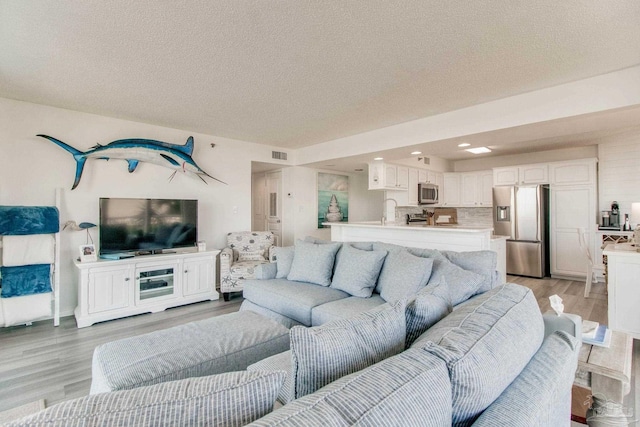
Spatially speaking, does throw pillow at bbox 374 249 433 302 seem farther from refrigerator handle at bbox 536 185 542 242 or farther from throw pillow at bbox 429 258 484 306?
refrigerator handle at bbox 536 185 542 242

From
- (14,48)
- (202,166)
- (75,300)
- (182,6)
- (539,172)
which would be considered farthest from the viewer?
(539,172)

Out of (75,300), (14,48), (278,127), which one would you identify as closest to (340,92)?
(278,127)

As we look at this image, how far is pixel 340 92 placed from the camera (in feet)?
10.2

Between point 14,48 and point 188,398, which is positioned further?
point 14,48

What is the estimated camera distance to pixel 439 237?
12.9ft

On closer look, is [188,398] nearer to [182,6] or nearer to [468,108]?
[182,6]

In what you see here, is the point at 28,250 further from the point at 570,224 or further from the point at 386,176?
the point at 570,224

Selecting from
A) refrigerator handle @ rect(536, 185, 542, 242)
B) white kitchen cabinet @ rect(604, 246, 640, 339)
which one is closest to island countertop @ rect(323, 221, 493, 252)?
white kitchen cabinet @ rect(604, 246, 640, 339)

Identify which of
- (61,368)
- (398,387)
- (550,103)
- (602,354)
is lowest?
(61,368)

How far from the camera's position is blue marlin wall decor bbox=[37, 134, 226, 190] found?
12.4 ft

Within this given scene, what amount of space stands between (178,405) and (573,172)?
679cm

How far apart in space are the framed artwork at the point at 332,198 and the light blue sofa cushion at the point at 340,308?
3.89 metres

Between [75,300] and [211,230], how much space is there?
1861 mm

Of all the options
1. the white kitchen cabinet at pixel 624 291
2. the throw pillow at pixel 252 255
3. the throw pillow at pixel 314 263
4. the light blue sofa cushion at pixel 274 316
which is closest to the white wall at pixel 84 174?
the throw pillow at pixel 252 255
